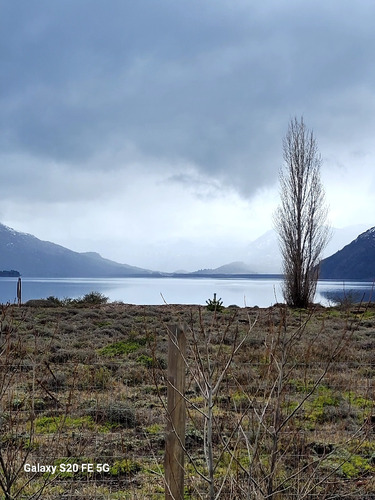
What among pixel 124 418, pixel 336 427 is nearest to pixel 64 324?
pixel 124 418

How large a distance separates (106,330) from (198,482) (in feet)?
27.0

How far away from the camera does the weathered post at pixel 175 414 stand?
8.52 ft

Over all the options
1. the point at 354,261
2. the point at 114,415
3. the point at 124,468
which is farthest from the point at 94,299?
the point at 354,261

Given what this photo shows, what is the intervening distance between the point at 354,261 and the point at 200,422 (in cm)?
11038

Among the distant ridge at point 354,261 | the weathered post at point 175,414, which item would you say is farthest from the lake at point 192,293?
the distant ridge at point 354,261

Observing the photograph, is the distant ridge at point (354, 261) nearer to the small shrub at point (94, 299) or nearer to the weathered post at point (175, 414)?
the small shrub at point (94, 299)

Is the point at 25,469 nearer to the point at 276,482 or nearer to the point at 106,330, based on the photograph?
the point at 276,482

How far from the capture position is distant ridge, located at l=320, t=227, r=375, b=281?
331 ft

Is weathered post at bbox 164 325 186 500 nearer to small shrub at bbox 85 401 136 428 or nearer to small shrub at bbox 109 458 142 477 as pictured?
small shrub at bbox 109 458 142 477

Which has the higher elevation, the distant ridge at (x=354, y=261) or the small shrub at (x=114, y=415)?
the distant ridge at (x=354, y=261)

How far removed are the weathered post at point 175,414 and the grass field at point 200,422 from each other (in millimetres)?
75

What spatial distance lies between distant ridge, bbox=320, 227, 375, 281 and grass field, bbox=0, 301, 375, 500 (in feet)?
313

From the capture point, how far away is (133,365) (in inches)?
289

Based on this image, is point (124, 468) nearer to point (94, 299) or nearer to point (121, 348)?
point (121, 348)
